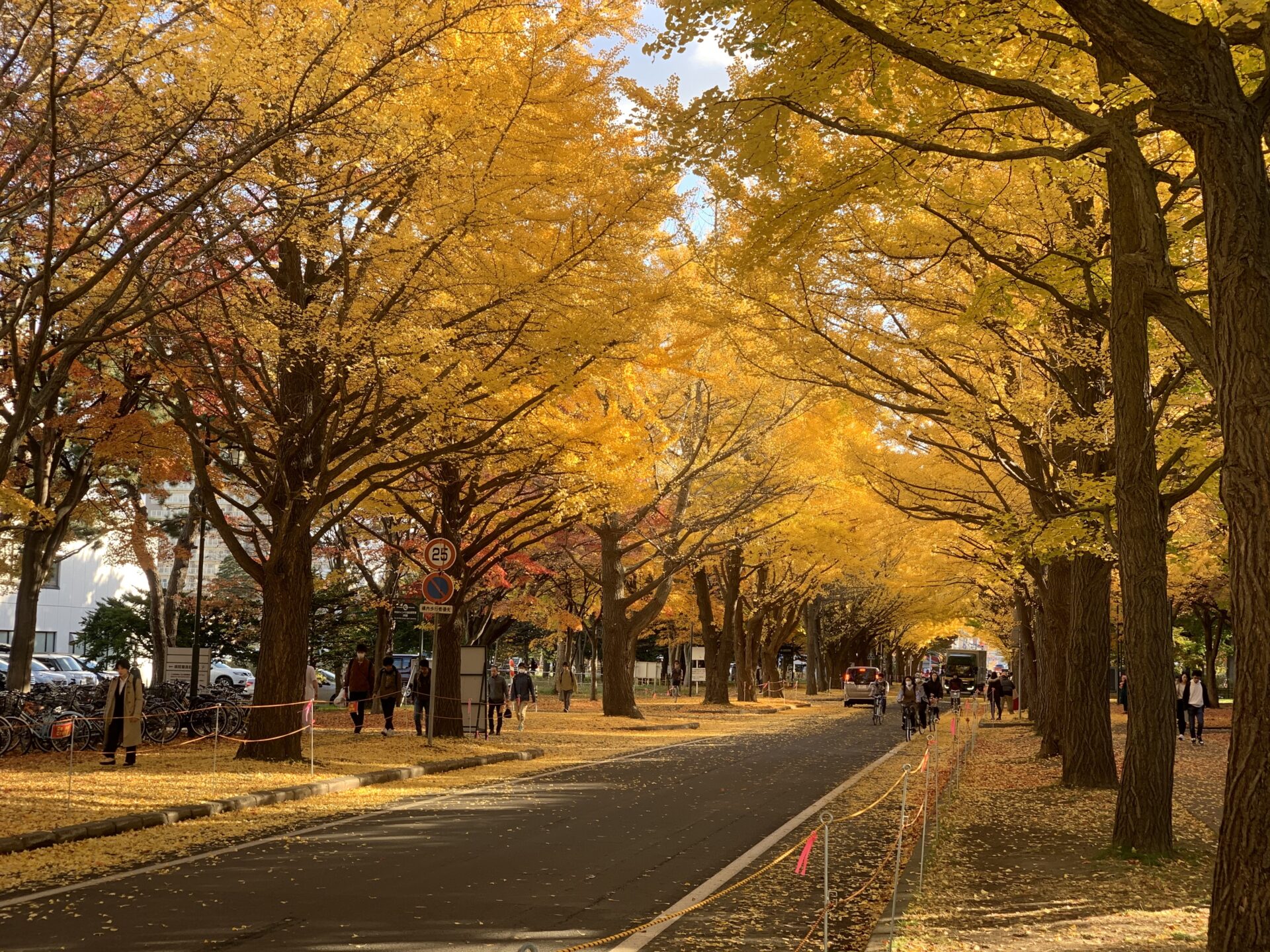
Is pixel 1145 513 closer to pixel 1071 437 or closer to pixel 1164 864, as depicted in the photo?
pixel 1164 864

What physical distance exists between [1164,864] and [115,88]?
11652 millimetres

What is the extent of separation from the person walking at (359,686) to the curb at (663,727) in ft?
25.5

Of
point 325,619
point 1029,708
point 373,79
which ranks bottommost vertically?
point 1029,708

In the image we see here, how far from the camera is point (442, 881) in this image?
8922mm

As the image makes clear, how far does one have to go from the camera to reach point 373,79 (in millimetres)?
10594

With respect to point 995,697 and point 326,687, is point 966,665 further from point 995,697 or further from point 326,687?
point 326,687

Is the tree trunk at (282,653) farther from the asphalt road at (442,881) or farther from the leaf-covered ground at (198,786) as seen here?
the asphalt road at (442,881)

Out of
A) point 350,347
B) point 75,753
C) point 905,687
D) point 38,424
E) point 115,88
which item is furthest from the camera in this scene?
point 905,687

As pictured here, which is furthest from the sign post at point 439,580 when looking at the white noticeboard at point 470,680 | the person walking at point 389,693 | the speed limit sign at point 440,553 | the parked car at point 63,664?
the parked car at point 63,664

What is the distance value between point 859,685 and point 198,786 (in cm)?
4461

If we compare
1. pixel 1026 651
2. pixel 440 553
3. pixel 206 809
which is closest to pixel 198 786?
pixel 206 809

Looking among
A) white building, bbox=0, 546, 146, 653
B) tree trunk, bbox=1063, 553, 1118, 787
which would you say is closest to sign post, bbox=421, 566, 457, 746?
tree trunk, bbox=1063, 553, 1118, 787

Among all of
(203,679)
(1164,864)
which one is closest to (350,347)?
(1164,864)

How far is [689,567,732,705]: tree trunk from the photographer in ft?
145
